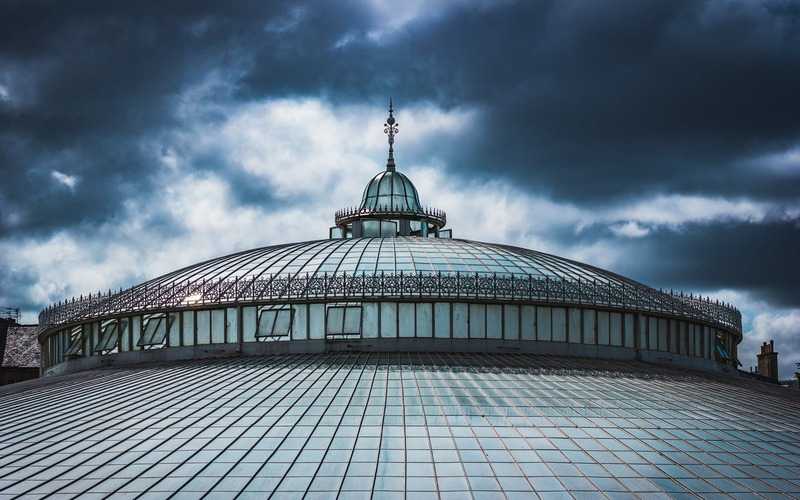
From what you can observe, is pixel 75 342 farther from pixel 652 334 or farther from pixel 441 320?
pixel 652 334

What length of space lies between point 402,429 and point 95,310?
977 inches

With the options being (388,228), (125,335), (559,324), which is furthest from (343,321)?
(388,228)

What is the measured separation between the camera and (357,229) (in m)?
60.6

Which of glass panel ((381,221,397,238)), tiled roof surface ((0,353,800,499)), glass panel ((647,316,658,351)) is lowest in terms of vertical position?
tiled roof surface ((0,353,800,499))

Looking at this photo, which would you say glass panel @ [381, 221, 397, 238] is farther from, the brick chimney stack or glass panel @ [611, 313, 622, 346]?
the brick chimney stack

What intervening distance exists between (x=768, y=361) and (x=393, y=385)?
165ft

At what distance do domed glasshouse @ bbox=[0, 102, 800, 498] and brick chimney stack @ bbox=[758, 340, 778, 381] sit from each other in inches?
935

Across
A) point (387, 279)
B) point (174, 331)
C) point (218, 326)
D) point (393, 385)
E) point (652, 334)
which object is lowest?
point (393, 385)

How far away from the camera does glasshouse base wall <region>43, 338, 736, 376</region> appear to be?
145 feet

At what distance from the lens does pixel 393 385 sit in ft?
119

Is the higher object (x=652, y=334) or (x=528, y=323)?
(x=528, y=323)

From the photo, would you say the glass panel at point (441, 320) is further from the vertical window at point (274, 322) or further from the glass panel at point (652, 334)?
the glass panel at point (652, 334)

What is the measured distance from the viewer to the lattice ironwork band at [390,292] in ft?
147

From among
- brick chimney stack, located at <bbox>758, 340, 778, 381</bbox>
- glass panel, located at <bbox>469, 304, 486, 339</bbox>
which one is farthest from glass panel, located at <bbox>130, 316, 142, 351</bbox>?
brick chimney stack, located at <bbox>758, 340, 778, 381</bbox>
